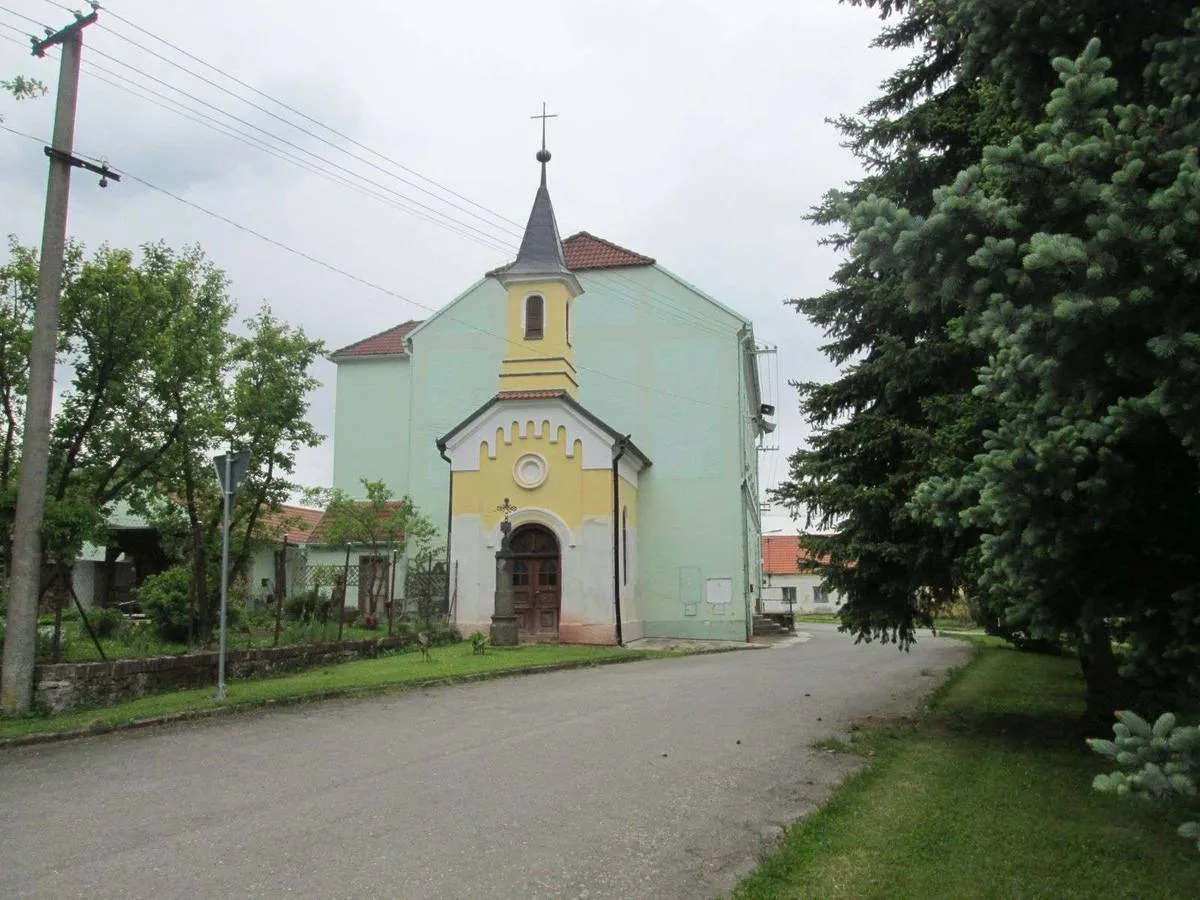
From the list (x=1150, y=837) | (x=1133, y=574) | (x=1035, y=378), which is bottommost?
(x=1150, y=837)

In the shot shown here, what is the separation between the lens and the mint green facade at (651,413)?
92.7ft

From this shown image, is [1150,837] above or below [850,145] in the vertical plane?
below

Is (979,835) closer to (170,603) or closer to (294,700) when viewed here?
A: (294,700)

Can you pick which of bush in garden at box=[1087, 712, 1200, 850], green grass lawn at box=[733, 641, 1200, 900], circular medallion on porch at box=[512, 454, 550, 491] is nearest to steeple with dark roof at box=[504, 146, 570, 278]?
circular medallion on porch at box=[512, 454, 550, 491]

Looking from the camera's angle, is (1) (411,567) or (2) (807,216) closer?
(2) (807,216)

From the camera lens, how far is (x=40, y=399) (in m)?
10.9

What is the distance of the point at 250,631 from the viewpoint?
→ 17125 millimetres

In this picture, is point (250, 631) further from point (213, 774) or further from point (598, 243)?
point (598, 243)

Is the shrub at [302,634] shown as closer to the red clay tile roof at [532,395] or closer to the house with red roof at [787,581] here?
the red clay tile roof at [532,395]

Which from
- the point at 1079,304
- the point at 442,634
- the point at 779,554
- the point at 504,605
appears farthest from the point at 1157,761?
the point at 779,554

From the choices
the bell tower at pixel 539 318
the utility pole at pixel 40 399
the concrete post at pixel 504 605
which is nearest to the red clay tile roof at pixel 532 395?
the bell tower at pixel 539 318

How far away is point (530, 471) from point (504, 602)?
459cm

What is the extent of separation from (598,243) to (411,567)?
41.7ft

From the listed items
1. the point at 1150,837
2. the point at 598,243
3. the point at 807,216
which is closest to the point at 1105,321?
the point at 1150,837
